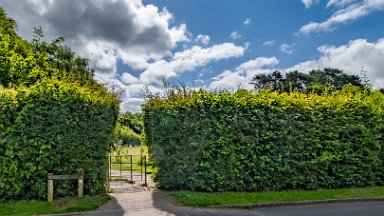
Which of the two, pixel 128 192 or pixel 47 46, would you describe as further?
pixel 47 46

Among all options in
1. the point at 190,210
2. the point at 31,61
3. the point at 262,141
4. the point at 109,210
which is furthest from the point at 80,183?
the point at 31,61

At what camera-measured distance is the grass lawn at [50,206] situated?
8398mm

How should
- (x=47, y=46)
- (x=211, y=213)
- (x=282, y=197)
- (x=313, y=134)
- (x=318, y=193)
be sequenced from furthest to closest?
(x=47, y=46) < (x=313, y=134) < (x=318, y=193) < (x=282, y=197) < (x=211, y=213)

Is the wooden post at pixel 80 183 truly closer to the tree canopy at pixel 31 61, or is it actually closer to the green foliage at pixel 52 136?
the green foliage at pixel 52 136

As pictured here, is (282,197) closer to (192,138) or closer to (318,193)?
(318,193)

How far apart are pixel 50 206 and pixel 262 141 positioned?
21.2ft

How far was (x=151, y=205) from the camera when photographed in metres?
9.48

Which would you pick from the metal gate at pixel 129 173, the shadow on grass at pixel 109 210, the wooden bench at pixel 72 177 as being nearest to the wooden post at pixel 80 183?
the wooden bench at pixel 72 177

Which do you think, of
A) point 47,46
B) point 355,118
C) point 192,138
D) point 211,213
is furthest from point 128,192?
→ point 47,46

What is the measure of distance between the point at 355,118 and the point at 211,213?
22.2 feet

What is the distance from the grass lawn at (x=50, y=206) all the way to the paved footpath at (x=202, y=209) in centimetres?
27

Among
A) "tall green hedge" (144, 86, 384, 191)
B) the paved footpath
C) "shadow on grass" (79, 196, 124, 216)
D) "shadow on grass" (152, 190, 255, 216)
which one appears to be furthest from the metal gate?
"shadow on grass" (79, 196, 124, 216)

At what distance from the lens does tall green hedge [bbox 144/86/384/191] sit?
11.0 meters

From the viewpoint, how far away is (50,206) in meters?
8.80
